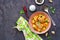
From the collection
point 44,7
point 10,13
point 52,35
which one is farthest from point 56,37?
point 10,13

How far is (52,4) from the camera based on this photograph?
6.73 feet

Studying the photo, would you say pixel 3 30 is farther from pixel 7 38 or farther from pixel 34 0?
pixel 34 0

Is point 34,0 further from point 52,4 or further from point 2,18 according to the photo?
point 2,18

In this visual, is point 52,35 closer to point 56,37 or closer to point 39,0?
point 56,37

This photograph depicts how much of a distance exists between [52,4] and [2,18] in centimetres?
36

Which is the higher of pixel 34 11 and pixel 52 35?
pixel 34 11

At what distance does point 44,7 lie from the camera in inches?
80.7

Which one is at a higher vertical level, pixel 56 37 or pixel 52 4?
pixel 52 4

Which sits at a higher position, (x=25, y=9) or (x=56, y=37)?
(x=25, y=9)

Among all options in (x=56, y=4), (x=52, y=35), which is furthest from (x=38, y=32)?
(x=56, y=4)

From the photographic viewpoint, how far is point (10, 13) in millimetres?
2064

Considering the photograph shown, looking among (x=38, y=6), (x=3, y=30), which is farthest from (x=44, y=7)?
(x=3, y=30)

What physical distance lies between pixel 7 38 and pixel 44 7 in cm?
33

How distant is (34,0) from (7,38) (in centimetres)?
32
